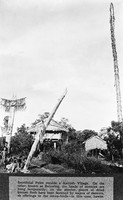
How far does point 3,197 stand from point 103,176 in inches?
101

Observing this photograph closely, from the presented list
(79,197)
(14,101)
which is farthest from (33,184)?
(14,101)

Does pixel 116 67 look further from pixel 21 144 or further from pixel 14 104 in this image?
pixel 21 144

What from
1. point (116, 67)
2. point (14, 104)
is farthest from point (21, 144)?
point (116, 67)

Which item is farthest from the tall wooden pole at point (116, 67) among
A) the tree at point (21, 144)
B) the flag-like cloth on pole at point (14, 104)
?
the tree at point (21, 144)

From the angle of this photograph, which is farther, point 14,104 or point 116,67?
point 14,104

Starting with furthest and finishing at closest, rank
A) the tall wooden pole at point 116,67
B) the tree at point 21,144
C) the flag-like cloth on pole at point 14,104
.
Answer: the tree at point 21,144 < the flag-like cloth on pole at point 14,104 < the tall wooden pole at point 116,67

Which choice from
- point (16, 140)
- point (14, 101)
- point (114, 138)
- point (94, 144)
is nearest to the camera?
point (14, 101)

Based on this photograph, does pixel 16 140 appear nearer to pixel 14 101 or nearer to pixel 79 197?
pixel 14 101

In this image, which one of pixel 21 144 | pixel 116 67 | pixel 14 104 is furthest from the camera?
pixel 21 144

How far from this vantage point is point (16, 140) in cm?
2295

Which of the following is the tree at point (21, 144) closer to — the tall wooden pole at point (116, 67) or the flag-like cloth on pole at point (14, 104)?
the flag-like cloth on pole at point (14, 104)

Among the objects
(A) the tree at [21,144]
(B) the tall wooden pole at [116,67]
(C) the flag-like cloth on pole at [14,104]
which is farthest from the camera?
(A) the tree at [21,144]

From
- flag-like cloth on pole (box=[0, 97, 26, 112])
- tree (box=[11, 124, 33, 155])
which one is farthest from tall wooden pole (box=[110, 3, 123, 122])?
tree (box=[11, 124, 33, 155])

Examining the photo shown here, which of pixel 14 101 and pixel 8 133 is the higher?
pixel 14 101
